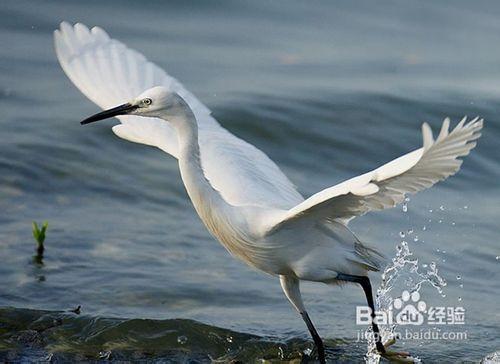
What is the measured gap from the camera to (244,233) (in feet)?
19.0

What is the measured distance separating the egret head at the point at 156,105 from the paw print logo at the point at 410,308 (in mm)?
2177

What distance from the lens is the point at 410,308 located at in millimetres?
7160

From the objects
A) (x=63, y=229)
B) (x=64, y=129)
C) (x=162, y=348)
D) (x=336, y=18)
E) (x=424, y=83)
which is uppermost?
(x=336, y=18)

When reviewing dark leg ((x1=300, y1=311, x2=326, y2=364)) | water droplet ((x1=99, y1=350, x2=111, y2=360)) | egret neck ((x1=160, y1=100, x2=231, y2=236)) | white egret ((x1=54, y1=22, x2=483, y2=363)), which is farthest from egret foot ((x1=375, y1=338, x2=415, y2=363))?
water droplet ((x1=99, y1=350, x2=111, y2=360))

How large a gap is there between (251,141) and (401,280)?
336 cm

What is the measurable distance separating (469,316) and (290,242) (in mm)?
1797

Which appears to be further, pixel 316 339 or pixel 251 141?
pixel 251 141

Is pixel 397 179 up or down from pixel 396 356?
up

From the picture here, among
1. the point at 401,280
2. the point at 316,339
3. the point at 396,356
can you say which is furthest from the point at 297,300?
the point at 401,280

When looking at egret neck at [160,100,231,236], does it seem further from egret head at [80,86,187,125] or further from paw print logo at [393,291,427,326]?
paw print logo at [393,291,427,326]

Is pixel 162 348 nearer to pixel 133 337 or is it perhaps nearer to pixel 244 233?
pixel 133 337

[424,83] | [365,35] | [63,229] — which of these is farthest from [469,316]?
[365,35]

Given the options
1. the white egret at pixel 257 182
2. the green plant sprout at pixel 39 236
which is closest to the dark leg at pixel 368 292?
the white egret at pixel 257 182

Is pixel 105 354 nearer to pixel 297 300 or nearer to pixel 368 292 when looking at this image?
pixel 297 300
